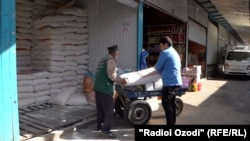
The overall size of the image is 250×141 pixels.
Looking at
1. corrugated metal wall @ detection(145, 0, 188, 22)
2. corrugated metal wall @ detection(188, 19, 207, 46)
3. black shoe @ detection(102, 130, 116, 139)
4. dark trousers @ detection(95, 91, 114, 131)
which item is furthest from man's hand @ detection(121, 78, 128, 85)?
corrugated metal wall @ detection(188, 19, 207, 46)

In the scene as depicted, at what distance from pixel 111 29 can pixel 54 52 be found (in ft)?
5.45

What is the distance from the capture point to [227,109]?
25.4ft

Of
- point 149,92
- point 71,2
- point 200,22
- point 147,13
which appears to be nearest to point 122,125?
point 149,92

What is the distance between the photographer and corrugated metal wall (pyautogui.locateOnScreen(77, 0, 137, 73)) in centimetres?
748

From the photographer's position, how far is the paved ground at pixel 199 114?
16.9 ft

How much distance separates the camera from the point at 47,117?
5852 mm

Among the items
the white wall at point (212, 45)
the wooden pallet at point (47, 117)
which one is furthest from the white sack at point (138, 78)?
the white wall at point (212, 45)

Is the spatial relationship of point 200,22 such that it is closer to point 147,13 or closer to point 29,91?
point 147,13

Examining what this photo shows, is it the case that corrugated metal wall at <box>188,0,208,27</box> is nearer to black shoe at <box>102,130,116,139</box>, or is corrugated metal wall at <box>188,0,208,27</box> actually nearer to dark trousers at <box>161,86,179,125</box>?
Result: dark trousers at <box>161,86,179,125</box>

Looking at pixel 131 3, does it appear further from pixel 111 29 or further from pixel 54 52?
pixel 54 52

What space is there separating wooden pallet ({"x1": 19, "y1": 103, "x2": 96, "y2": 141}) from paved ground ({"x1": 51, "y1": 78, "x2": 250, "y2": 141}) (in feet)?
1.13

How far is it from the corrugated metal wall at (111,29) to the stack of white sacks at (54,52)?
296 millimetres

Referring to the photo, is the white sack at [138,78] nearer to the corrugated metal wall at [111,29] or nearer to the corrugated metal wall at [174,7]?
the corrugated metal wall at [111,29]

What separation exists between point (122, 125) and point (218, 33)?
52.3 ft
